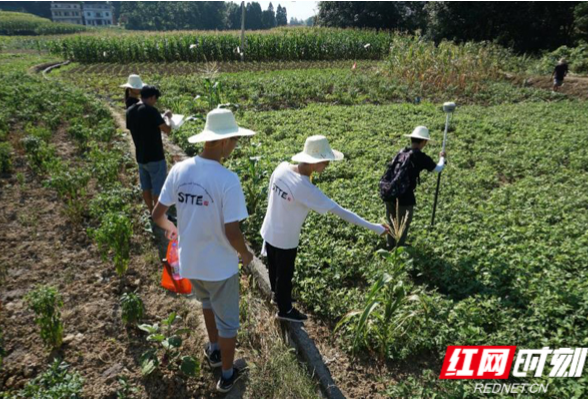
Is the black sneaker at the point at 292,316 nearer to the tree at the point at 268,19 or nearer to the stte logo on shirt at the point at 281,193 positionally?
the stte logo on shirt at the point at 281,193

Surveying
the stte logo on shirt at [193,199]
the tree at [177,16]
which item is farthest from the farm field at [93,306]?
the tree at [177,16]

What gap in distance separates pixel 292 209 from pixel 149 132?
9.17 feet

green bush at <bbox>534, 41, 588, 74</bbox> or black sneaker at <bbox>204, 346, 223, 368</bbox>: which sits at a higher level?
green bush at <bbox>534, 41, 588, 74</bbox>

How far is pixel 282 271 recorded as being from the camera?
3.89 metres

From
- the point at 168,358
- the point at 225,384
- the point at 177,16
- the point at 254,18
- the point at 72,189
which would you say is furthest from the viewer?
the point at 254,18

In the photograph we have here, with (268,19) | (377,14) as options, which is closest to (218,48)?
(377,14)

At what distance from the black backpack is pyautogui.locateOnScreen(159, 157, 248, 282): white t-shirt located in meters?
2.49

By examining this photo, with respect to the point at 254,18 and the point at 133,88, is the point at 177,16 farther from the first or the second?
the point at 133,88

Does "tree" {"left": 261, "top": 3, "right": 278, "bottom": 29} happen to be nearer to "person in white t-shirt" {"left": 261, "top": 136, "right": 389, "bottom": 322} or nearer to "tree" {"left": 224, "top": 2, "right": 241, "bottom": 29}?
"tree" {"left": 224, "top": 2, "right": 241, "bottom": 29}

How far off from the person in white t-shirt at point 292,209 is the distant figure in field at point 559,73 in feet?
49.4

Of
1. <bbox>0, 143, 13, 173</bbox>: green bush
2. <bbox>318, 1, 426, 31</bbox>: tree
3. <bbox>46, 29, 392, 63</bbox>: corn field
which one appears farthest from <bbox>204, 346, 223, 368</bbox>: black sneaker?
<bbox>318, 1, 426, 31</bbox>: tree

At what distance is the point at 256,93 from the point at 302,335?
12.0 m

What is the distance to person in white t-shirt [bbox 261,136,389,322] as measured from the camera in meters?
3.53

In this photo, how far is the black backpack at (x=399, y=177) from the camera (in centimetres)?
478
